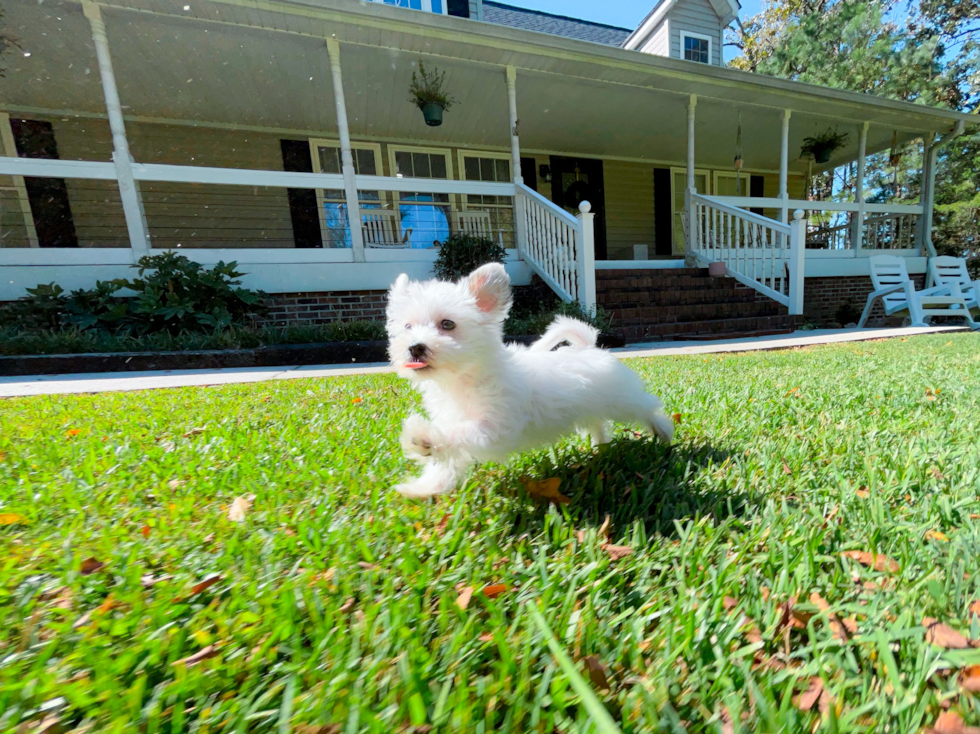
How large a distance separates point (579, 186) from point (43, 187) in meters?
12.0

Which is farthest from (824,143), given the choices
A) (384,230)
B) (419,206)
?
(384,230)

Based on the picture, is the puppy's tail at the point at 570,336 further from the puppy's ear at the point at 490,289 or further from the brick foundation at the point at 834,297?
the brick foundation at the point at 834,297

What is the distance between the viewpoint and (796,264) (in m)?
8.44

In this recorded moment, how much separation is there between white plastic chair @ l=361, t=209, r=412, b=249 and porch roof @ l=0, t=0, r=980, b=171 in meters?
2.04

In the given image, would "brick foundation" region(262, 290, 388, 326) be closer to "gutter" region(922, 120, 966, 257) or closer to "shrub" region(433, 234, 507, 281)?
"shrub" region(433, 234, 507, 281)

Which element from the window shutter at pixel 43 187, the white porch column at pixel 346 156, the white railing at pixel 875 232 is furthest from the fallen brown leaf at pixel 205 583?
the white railing at pixel 875 232

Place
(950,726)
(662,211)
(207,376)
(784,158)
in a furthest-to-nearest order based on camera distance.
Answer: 1. (662,211)
2. (784,158)
3. (207,376)
4. (950,726)

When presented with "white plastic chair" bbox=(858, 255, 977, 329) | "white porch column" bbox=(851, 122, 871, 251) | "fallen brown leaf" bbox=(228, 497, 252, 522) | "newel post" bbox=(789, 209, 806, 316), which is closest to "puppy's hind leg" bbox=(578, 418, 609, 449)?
"fallen brown leaf" bbox=(228, 497, 252, 522)

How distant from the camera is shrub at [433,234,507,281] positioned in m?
7.45

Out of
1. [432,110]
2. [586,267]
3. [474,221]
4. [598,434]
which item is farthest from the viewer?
[474,221]

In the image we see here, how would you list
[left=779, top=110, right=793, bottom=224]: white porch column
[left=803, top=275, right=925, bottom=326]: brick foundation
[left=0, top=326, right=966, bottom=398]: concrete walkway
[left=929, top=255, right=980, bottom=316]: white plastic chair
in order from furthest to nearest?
[left=803, top=275, right=925, bottom=326]: brick foundation → [left=779, top=110, right=793, bottom=224]: white porch column → [left=929, top=255, right=980, bottom=316]: white plastic chair → [left=0, top=326, right=966, bottom=398]: concrete walkway

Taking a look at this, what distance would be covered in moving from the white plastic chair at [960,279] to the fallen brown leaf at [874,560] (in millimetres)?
12255

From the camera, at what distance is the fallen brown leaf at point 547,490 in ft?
5.01

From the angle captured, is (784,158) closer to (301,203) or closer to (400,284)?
(301,203)
